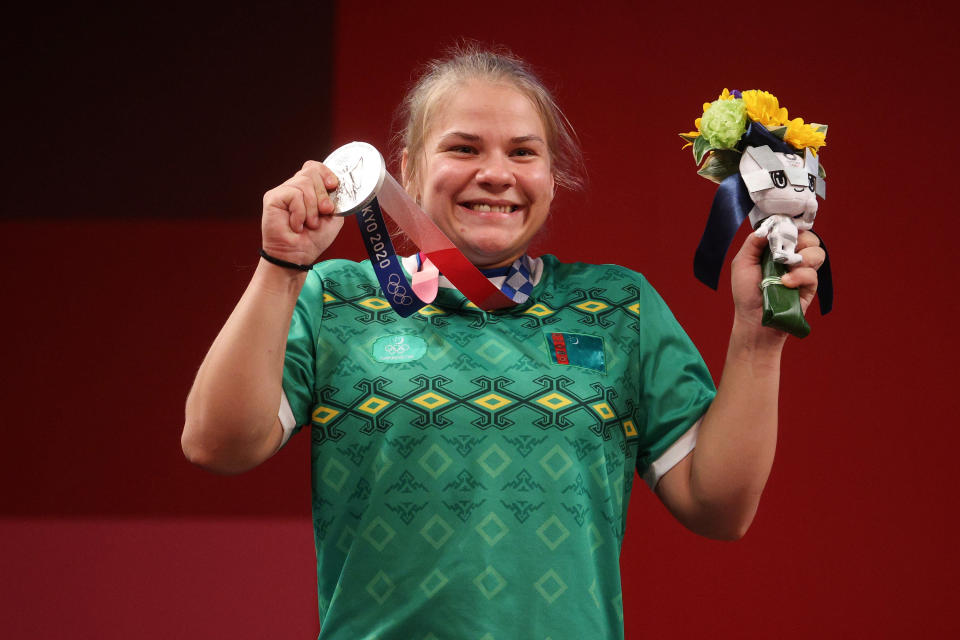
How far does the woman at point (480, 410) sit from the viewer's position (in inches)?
43.9

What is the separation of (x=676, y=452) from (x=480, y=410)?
0.28 m

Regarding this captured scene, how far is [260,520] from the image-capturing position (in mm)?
2346

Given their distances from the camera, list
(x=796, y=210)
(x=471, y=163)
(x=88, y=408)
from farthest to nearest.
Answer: (x=88, y=408) < (x=471, y=163) < (x=796, y=210)

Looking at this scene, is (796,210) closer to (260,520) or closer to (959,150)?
(959,150)

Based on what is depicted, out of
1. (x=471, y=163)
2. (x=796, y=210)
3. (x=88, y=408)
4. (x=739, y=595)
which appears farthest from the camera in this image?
(x=88, y=408)

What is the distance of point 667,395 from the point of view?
1.28 metres

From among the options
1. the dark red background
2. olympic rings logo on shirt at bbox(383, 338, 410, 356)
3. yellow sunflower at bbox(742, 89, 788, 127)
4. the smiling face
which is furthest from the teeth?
the dark red background

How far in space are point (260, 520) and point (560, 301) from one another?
129 cm

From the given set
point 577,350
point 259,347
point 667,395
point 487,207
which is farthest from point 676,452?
point 259,347

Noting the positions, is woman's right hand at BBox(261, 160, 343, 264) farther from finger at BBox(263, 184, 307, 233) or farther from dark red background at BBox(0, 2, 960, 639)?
dark red background at BBox(0, 2, 960, 639)

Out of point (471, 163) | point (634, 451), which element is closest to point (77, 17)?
point (471, 163)

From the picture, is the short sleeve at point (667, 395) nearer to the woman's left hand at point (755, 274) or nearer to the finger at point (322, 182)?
the woman's left hand at point (755, 274)

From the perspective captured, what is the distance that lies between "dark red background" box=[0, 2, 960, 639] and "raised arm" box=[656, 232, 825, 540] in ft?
3.52

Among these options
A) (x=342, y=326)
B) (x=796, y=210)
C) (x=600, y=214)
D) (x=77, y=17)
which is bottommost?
(x=342, y=326)
